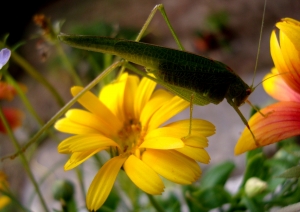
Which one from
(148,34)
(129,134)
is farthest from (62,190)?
(148,34)

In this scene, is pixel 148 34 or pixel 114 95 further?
pixel 148 34

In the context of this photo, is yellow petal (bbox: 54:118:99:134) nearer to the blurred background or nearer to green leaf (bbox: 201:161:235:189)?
green leaf (bbox: 201:161:235:189)

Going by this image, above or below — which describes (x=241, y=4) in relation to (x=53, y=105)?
→ above

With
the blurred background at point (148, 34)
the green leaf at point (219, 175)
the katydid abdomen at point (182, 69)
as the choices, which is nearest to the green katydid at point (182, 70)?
the katydid abdomen at point (182, 69)

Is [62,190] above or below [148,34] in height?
below

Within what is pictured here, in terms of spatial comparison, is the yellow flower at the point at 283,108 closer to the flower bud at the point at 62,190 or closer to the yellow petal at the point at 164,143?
the yellow petal at the point at 164,143

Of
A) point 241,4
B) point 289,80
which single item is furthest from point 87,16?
point 289,80

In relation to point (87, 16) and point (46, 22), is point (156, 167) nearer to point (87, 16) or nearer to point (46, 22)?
point (46, 22)

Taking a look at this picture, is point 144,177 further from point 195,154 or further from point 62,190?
point 62,190
